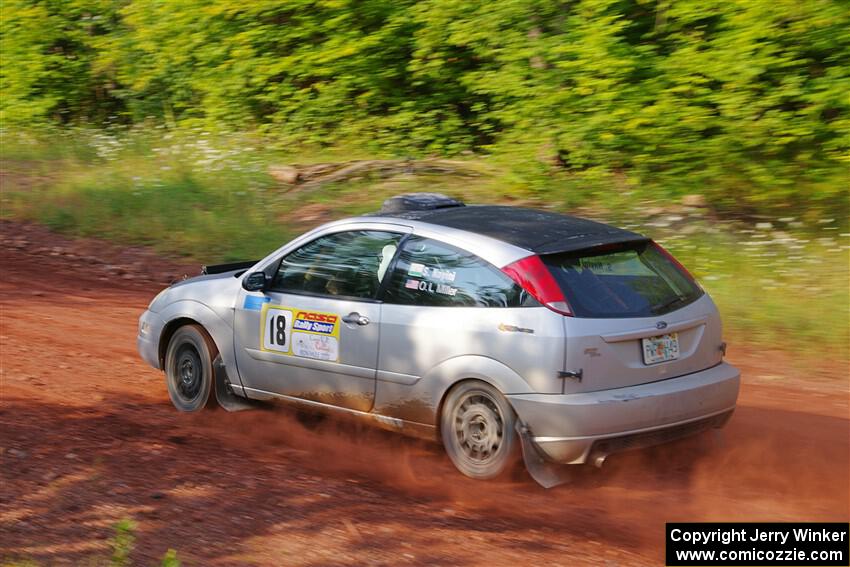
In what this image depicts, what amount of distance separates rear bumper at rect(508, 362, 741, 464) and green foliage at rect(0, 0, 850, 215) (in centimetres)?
752

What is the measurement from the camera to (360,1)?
1809 centimetres

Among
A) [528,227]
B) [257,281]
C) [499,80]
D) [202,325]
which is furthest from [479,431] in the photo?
[499,80]

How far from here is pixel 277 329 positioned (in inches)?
273

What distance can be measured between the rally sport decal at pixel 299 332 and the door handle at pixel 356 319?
0.09 m

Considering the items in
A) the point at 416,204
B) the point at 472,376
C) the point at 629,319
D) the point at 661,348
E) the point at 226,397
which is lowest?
the point at 226,397

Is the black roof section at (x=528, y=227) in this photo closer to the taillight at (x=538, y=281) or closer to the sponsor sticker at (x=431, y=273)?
the taillight at (x=538, y=281)

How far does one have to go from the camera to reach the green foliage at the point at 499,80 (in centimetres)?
1260

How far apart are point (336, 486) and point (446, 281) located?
134 cm

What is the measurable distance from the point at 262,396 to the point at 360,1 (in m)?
12.3

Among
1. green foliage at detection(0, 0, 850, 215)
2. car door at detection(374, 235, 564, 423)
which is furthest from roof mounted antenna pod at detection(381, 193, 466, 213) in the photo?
green foliage at detection(0, 0, 850, 215)

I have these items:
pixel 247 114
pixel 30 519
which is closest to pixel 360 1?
pixel 247 114

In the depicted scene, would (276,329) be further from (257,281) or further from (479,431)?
(479,431)

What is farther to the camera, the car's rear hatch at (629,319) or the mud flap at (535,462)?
the mud flap at (535,462)

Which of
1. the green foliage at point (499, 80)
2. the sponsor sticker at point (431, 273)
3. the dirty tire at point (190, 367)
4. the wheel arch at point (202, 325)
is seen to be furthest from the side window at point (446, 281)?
the green foliage at point (499, 80)
